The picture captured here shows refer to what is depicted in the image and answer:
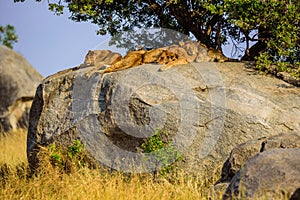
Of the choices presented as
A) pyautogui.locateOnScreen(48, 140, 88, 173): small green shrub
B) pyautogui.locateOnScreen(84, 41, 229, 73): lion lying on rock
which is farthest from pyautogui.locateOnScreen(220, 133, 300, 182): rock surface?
pyautogui.locateOnScreen(48, 140, 88, 173): small green shrub

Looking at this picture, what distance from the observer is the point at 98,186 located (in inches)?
267

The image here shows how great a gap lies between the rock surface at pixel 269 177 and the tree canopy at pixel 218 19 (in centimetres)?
372

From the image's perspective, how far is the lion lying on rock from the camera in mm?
8469

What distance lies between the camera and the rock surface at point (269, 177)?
4.70 meters

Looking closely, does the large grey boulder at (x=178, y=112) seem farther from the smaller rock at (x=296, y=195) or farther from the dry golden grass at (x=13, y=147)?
the dry golden grass at (x=13, y=147)

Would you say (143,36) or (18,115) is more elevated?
(143,36)

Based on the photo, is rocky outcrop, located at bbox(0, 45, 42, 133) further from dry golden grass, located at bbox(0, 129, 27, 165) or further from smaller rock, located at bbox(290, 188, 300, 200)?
smaller rock, located at bbox(290, 188, 300, 200)

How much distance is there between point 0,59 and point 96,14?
989 cm

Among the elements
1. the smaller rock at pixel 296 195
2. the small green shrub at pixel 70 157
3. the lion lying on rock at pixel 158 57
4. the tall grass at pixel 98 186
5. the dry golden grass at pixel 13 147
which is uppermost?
the lion lying on rock at pixel 158 57

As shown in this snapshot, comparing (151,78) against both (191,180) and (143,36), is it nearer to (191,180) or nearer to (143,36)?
(191,180)

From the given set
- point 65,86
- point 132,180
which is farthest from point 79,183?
point 65,86

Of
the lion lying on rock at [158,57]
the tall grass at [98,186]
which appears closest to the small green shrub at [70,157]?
the tall grass at [98,186]

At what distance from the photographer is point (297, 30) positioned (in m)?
8.80

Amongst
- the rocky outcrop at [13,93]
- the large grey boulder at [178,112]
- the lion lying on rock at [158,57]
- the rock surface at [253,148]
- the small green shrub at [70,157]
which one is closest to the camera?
the rock surface at [253,148]
